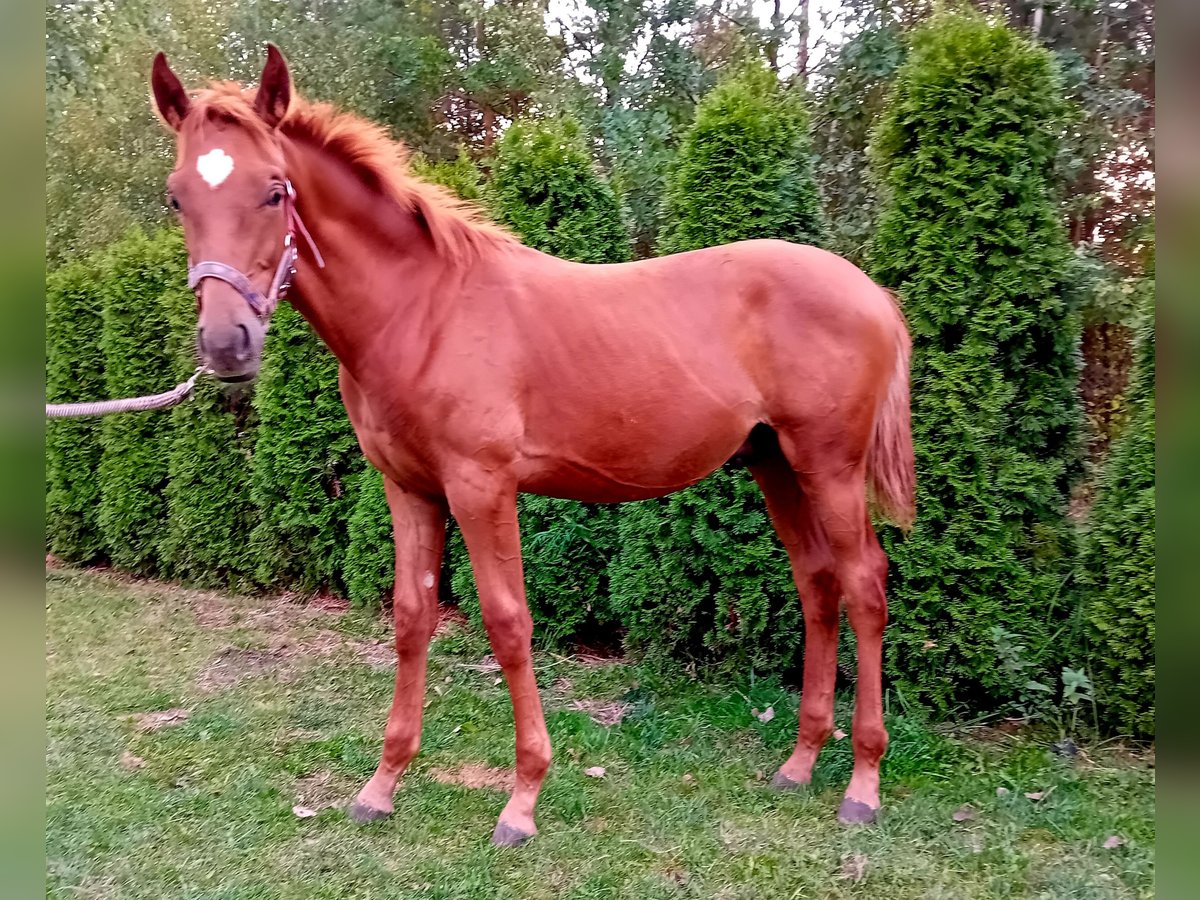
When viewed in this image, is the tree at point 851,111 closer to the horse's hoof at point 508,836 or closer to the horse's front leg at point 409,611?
the horse's front leg at point 409,611

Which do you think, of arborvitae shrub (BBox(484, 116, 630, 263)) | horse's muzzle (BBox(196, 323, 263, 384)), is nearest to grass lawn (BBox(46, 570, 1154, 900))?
horse's muzzle (BBox(196, 323, 263, 384))

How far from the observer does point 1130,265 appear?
728cm

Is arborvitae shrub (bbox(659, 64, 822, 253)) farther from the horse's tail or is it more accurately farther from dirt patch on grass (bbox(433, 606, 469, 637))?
dirt patch on grass (bbox(433, 606, 469, 637))

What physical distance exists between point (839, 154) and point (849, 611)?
879cm

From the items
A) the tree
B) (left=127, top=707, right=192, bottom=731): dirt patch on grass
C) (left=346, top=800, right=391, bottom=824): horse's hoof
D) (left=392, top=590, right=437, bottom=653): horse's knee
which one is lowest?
(left=127, top=707, right=192, bottom=731): dirt patch on grass

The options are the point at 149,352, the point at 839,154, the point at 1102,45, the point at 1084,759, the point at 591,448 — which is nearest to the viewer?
the point at 591,448

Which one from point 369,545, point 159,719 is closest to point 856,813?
point 159,719

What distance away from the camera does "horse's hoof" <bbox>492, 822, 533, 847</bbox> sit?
2.85m

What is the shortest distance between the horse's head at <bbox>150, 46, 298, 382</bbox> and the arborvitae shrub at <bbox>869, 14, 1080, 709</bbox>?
3.17 m

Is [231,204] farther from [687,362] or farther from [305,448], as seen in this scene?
[305,448]

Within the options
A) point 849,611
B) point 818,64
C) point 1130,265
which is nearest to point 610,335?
point 849,611

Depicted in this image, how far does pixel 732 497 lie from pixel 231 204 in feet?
10.0

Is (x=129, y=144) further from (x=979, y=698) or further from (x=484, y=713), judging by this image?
(x=979, y=698)

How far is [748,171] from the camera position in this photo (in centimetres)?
435
